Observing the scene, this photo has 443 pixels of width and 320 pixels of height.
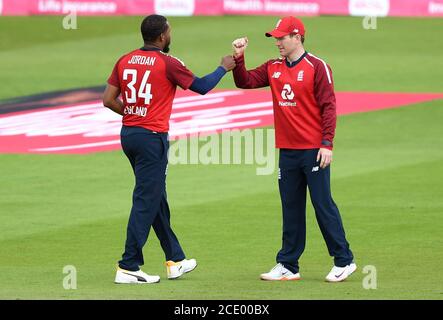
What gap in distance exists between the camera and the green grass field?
35.9ft

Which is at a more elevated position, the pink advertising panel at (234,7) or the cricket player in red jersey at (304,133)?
the cricket player in red jersey at (304,133)

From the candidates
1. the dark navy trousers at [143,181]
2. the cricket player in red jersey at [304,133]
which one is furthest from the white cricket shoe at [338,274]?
the dark navy trousers at [143,181]

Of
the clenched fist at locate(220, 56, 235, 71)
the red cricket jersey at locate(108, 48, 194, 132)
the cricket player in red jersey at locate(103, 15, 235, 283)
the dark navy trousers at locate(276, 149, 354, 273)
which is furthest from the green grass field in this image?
the clenched fist at locate(220, 56, 235, 71)

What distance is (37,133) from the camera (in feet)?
69.9

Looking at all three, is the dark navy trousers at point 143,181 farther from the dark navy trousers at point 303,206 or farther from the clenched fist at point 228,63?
the dark navy trousers at point 303,206

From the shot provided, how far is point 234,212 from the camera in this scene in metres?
15.0

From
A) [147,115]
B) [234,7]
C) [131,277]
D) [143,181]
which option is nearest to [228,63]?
[147,115]

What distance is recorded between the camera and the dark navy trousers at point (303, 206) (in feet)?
36.6

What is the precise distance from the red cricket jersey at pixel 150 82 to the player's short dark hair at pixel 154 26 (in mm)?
127

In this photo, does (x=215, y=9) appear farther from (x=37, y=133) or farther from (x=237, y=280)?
(x=237, y=280)

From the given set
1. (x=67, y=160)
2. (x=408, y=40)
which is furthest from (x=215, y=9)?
(x=67, y=160)

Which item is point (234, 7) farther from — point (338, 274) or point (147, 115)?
point (338, 274)
